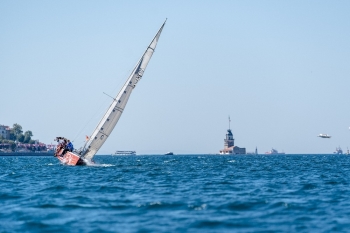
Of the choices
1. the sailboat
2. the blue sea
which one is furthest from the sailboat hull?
the blue sea

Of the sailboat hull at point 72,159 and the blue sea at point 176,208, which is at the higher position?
the sailboat hull at point 72,159

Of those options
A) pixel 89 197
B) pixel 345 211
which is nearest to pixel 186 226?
pixel 345 211

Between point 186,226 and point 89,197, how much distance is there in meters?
11.3

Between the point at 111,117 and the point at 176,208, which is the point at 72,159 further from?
the point at 176,208

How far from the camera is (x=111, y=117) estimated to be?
74.9 metres

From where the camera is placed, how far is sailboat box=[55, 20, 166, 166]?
2948 inches

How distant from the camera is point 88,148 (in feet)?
248

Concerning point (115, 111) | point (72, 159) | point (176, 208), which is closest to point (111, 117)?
point (115, 111)

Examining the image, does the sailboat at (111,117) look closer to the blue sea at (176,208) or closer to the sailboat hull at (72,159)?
the sailboat hull at (72,159)

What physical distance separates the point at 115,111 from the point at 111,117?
2.91 ft

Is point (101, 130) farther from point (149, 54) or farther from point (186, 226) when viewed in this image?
point (186, 226)

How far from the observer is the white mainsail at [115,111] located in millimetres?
74875

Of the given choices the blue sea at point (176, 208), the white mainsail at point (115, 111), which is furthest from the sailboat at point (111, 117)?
the blue sea at point (176, 208)

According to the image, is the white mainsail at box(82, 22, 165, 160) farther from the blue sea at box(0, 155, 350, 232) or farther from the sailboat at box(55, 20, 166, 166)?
the blue sea at box(0, 155, 350, 232)
